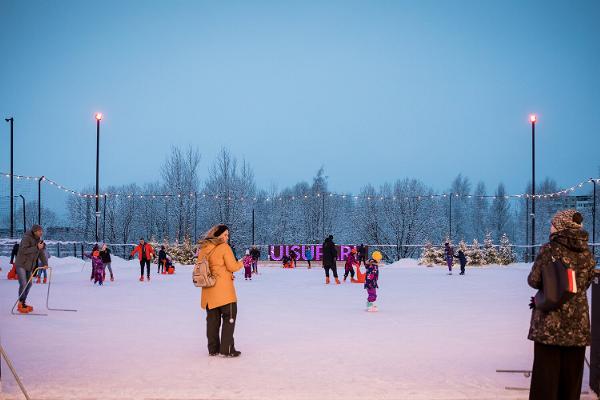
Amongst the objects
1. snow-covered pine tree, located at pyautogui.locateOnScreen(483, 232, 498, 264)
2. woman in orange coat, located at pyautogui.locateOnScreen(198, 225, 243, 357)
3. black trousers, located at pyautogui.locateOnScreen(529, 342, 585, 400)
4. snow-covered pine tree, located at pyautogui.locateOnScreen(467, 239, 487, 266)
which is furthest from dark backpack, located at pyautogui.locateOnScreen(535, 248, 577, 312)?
snow-covered pine tree, located at pyautogui.locateOnScreen(483, 232, 498, 264)

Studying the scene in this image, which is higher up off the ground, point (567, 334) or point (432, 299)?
point (567, 334)

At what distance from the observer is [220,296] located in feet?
29.3

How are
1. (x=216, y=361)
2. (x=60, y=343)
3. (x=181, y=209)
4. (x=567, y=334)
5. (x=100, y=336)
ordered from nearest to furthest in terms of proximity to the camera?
(x=567, y=334), (x=216, y=361), (x=60, y=343), (x=100, y=336), (x=181, y=209)

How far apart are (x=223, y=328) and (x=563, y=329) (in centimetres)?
484

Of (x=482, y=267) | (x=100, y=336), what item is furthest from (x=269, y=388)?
(x=482, y=267)

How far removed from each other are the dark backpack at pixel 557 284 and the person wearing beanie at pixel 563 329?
0.07 m

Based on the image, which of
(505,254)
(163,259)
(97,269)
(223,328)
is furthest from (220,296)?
(505,254)

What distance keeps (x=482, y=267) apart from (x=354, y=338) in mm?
33653

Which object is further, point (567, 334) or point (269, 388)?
point (269, 388)

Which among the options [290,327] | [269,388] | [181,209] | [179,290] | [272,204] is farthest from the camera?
[272,204]

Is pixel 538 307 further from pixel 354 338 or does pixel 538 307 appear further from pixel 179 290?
pixel 179 290

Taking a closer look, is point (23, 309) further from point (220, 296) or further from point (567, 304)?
point (567, 304)

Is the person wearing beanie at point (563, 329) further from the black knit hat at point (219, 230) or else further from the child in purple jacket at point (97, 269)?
the child in purple jacket at point (97, 269)

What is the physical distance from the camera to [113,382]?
24.1ft
